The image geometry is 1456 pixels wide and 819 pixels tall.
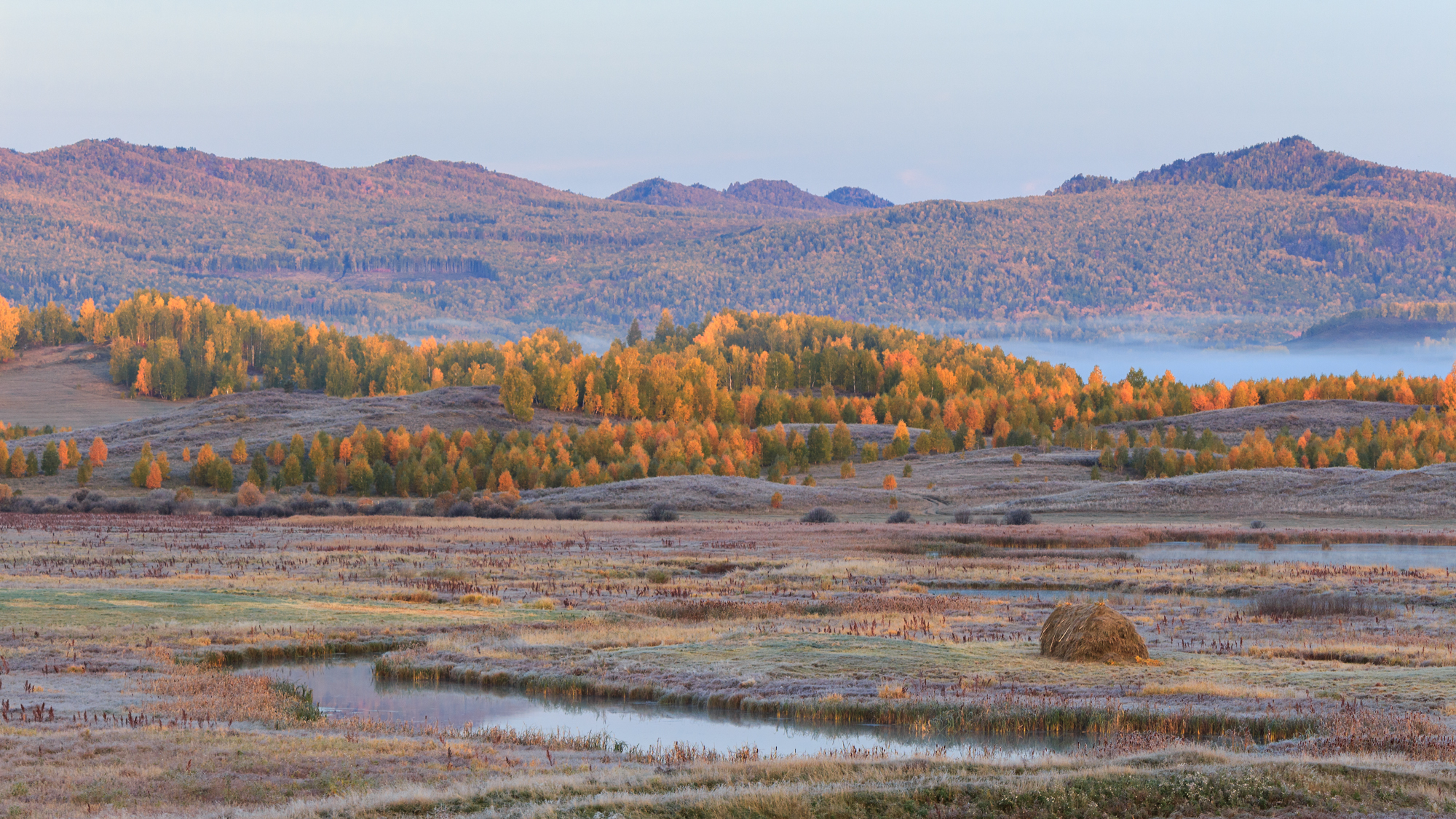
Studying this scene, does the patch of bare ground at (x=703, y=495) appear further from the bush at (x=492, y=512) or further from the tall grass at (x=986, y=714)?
the tall grass at (x=986, y=714)

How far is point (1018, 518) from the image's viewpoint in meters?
100

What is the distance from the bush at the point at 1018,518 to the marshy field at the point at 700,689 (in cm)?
3732

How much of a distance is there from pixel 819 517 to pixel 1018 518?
15816 millimetres

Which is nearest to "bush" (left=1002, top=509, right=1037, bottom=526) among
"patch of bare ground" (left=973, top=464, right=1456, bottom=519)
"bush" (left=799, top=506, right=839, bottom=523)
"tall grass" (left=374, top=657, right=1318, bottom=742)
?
"patch of bare ground" (left=973, top=464, right=1456, bottom=519)

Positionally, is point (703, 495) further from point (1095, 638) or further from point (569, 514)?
point (1095, 638)

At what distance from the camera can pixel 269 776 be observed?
19.4m

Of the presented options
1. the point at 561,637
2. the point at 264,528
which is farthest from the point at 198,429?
the point at 561,637

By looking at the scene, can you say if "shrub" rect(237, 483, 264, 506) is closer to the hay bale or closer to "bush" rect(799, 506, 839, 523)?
"bush" rect(799, 506, 839, 523)

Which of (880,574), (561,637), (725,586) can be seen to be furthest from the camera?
(880,574)

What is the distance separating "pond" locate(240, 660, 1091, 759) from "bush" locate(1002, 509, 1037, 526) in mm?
74914

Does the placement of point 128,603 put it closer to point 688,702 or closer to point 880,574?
point 688,702

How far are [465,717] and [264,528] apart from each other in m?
63.1

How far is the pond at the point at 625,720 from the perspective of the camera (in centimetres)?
2438

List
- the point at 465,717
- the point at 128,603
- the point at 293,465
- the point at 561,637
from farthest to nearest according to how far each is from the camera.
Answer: the point at 293,465 → the point at 128,603 → the point at 561,637 → the point at 465,717
